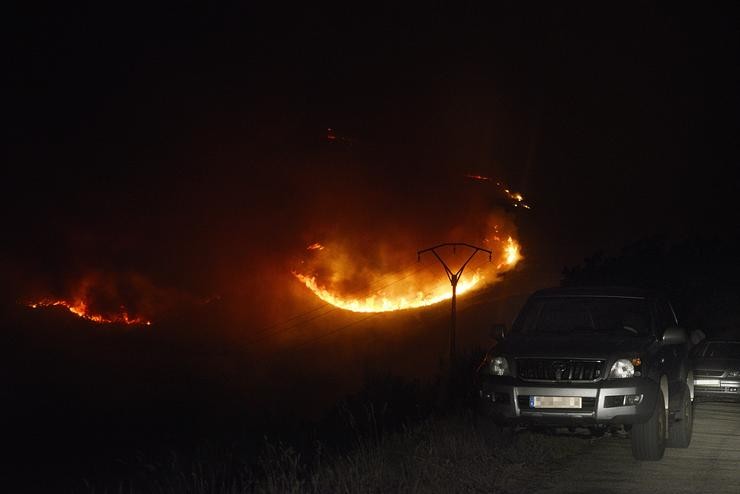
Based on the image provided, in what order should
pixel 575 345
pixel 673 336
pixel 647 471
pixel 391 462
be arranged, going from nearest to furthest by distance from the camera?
pixel 391 462
pixel 647 471
pixel 575 345
pixel 673 336

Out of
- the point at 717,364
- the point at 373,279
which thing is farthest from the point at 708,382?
the point at 373,279

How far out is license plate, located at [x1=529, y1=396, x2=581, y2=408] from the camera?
11367 mm

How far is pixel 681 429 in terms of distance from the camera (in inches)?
511

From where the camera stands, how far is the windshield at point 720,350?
840 inches

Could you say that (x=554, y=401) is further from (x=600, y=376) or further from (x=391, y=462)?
(x=391, y=462)

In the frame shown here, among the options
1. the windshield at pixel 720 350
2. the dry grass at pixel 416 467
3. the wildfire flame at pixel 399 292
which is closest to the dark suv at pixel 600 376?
the dry grass at pixel 416 467

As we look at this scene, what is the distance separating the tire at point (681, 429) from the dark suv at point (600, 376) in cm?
1

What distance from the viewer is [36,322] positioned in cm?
11194

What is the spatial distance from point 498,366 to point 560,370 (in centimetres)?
78

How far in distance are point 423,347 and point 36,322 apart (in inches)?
1715

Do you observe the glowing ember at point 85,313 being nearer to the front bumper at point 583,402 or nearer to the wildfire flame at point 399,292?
the wildfire flame at point 399,292

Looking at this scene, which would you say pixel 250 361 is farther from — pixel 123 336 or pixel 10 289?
pixel 10 289

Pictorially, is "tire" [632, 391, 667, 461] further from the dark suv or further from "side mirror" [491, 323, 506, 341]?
"side mirror" [491, 323, 506, 341]

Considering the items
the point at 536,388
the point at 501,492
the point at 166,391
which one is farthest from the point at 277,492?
the point at 166,391
